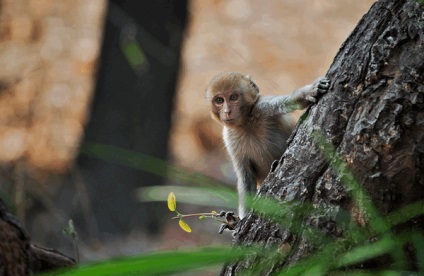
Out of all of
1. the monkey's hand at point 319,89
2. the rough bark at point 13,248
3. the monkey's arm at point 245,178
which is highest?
the monkey's hand at point 319,89

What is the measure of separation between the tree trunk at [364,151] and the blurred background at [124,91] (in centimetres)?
323

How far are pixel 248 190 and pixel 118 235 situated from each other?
598 cm

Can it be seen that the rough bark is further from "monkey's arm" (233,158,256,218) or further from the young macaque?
"monkey's arm" (233,158,256,218)

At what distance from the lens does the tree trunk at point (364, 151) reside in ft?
8.46

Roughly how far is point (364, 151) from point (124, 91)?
26.0 ft

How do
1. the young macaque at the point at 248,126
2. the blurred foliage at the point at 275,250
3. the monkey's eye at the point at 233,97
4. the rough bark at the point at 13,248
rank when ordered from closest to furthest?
the blurred foliage at the point at 275,250 → the rough bark at the point at 13,248 → the young macaque at the point at 248,126 → the monkey's eye at the point at 233,97

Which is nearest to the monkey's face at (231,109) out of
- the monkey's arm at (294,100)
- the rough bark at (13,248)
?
the monkey's arm at (294,100)

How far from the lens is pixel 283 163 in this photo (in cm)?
302

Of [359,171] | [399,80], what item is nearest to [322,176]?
[359,171]

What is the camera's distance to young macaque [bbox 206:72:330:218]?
4828 mm

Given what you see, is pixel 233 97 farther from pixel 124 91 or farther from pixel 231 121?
pixel 124 91

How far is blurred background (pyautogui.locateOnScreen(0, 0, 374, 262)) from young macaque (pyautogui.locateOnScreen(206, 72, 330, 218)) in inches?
44.9

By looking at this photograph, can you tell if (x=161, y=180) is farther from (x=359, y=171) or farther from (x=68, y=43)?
(x=359, y=171)

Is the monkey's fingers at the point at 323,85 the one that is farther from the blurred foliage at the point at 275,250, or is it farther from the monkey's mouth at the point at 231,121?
the monkey's mouth at the point at 231,121
